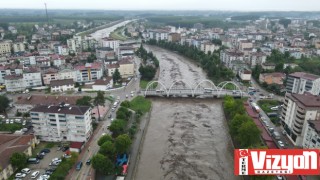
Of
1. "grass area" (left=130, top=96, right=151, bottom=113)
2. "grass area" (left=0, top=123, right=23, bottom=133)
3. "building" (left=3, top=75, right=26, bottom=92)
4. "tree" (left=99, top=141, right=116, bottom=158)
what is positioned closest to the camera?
"tree" (left=99, top=141, right=116, bottom=158)

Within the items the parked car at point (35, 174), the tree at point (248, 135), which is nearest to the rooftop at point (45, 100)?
the parked car at point (35, 174)

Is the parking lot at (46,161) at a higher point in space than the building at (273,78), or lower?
lower

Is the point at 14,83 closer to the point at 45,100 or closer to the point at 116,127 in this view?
the point at 45,100

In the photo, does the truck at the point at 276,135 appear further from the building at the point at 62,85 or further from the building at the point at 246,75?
the building at the point at 62,85

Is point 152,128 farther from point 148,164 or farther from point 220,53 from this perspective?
point 220,53

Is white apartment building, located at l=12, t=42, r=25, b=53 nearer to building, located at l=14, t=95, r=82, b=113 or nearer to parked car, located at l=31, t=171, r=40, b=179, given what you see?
building, located at l=14, t=95, r=82, b=113

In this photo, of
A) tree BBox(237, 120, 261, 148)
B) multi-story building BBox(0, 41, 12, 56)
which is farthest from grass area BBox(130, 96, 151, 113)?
multi-story building BBox(0, 41, 12, 56)
